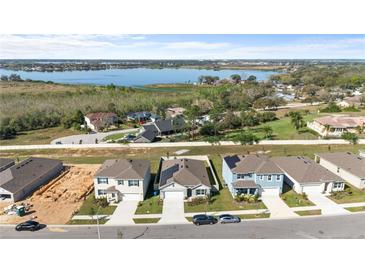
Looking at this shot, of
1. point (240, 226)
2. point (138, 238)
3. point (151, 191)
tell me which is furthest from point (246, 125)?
point (138, 238)

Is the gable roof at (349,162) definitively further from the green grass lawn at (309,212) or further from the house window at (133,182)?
the house window at (133,182)

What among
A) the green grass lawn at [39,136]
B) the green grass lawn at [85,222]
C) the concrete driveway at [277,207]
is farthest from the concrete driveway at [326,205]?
the green grass lawn at [39,136]

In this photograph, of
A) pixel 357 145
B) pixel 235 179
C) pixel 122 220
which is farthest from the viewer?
pixel 357 145

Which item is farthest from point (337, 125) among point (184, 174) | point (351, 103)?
point (184, 174)

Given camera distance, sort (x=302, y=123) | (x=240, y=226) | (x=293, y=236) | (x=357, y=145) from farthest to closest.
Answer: (x=302, y=123) < (x=357, y=145) < (x=240, y=226) < (x=293, y=236)

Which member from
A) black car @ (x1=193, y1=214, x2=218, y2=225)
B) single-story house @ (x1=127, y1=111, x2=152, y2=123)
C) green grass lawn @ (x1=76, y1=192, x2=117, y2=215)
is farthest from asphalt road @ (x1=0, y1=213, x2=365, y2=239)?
single-story house @ (x1=127, y1=111, x2=152, y2=123)

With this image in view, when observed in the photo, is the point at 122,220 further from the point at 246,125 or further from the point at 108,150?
the point at 246,125

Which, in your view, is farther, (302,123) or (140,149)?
(302,123)
